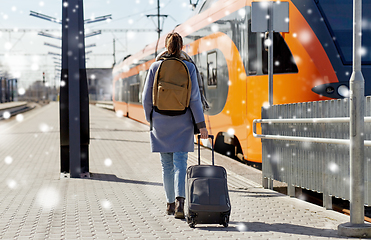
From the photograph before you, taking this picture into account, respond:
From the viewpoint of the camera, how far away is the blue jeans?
4.87 meters

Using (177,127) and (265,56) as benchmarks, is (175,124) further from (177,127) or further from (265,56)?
(265,56)

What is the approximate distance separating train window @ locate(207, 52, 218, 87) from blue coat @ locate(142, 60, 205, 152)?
551cm

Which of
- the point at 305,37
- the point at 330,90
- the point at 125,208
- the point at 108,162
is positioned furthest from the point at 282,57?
the point at 125,208

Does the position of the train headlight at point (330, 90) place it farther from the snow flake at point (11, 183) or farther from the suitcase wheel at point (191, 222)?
the snow flake at point (11, 183)

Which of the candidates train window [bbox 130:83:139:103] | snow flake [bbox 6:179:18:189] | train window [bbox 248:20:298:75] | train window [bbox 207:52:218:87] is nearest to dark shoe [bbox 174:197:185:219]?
snow flake [bbox 6:179:18:189]

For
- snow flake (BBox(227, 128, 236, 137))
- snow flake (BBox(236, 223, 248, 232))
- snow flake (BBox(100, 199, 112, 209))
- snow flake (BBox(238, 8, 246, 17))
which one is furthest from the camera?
snow flake (BBox(227, 128, 236, 137))

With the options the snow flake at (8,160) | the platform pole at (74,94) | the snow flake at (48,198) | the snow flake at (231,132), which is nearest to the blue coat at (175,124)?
the snow flake at (48,198)

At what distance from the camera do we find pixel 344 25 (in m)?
8.11

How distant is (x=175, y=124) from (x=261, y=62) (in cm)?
420

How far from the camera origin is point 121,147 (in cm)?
1210

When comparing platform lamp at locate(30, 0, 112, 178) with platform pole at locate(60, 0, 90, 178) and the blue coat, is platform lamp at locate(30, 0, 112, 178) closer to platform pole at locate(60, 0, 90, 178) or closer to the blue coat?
platform pole at locate(60, 0, 90, 178)

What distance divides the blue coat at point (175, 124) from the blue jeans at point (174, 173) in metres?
0.10

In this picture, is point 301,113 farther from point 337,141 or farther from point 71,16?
point 71,16

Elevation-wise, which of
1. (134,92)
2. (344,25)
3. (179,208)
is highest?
(344,25)
